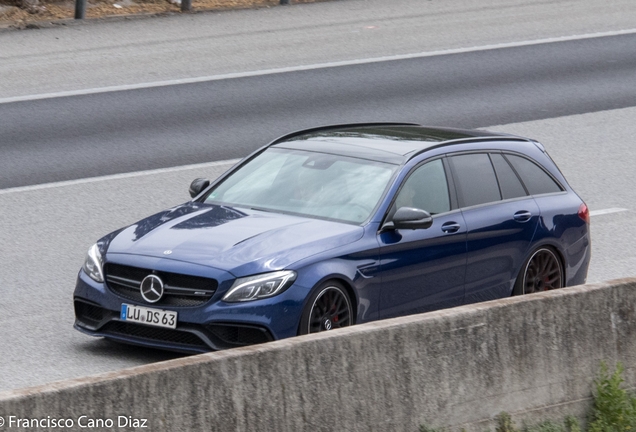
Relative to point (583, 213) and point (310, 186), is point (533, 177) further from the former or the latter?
point (310, 186)

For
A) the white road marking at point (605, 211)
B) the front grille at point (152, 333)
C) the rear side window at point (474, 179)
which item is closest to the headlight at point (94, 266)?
the front grille at point (152, 333)

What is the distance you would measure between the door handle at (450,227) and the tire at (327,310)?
111 cm

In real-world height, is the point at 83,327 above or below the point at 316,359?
below

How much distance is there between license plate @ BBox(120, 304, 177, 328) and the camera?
8000 millimetres

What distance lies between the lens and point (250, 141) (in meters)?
15.9

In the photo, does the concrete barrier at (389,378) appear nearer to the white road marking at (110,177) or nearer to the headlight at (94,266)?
the headlight at (94,266)

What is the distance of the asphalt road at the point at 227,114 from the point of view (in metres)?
10.6

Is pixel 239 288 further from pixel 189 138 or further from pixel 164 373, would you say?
pixel 189 138

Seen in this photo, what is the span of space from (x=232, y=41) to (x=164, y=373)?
15.4m

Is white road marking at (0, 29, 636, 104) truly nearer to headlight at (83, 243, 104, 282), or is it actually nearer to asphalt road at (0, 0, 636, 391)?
asphalt road at (0, 0, 636, 391)

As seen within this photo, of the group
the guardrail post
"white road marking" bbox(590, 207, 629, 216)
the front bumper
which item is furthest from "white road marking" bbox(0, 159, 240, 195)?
the guardrail post

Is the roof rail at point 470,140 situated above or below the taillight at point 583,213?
above

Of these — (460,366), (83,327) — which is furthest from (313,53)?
(460,366)

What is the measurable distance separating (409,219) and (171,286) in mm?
1742
